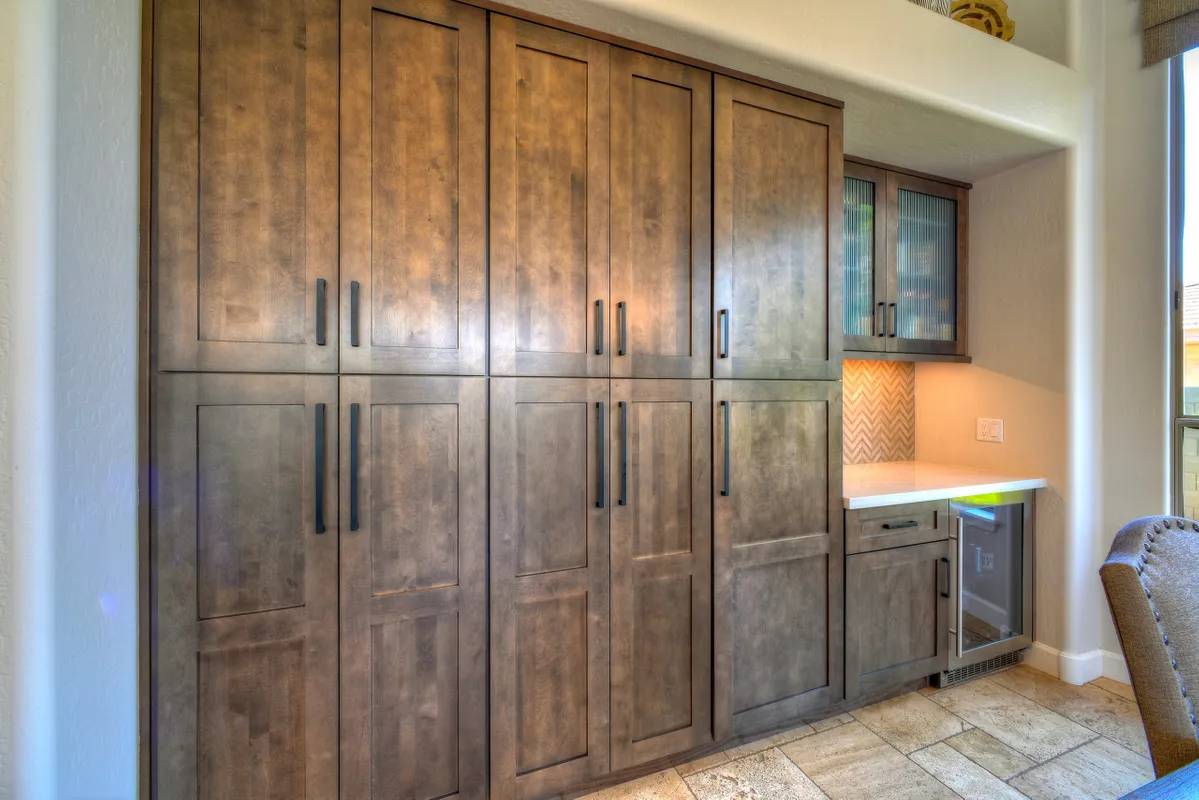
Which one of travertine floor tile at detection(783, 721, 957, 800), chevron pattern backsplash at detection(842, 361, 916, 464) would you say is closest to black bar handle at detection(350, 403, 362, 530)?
travertine floor tile at detection(783, 721, 957, 800)

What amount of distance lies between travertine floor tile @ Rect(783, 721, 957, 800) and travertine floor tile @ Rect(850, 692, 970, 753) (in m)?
0.06

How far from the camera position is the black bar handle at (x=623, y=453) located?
1.76 m

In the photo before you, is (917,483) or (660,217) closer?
(660,217)

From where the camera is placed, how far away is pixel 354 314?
1.46 meters

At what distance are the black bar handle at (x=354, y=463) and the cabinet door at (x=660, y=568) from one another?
0.77m

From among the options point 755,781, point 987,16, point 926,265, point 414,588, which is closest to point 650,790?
point 755,781

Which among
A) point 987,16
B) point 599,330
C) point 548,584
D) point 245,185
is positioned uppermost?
point 987,16

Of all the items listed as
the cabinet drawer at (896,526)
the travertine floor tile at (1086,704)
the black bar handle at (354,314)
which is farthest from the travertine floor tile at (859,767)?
the black bar handle at (354,314)

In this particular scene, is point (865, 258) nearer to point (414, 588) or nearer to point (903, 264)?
point (903, 264)

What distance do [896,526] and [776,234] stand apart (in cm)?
132

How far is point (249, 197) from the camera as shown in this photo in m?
1.37

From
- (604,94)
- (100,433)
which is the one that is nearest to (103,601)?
(100,433)

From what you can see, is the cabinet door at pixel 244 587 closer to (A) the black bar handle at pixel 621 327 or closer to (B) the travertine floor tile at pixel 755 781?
(A) the black bar handle at pixel 621 327

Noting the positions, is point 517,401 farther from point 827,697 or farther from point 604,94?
point 827,697
